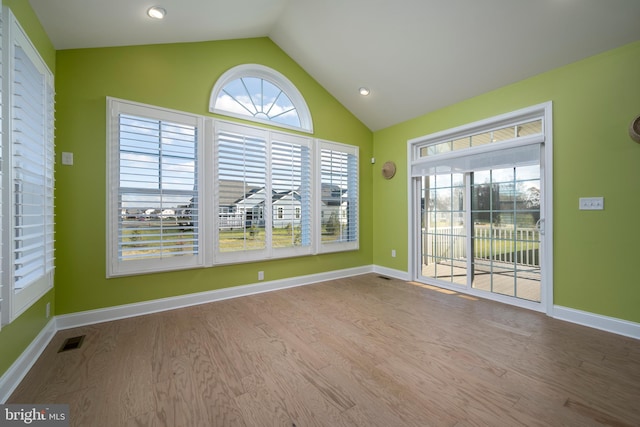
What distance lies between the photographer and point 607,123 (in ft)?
8.11

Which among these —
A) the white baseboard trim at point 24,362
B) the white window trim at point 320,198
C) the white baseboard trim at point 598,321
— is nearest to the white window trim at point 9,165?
the white baseboard trim at point 24,362

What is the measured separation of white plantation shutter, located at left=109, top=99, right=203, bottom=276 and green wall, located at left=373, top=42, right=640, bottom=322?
12.9ft

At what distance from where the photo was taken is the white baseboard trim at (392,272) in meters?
4.34

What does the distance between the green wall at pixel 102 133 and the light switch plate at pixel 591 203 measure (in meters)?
3.72

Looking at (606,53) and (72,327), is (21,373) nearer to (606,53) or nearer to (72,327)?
(72,327)

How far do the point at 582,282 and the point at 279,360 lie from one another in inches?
119

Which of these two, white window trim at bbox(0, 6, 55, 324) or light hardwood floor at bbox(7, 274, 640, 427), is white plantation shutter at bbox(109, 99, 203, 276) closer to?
light hardwood floor at bbox(7, 274, 640, 427)

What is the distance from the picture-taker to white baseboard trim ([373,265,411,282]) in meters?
4.34

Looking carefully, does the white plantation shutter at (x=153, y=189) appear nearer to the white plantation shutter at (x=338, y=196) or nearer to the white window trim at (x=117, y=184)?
the white window trim at (x=117, y=184)

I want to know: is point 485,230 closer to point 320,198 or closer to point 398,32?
point 320,198

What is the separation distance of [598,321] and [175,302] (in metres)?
4.39

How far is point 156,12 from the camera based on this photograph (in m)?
2.46

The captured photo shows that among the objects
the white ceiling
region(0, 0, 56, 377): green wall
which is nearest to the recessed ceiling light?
the white ceiling

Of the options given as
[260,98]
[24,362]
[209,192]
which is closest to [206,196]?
[209,192]
